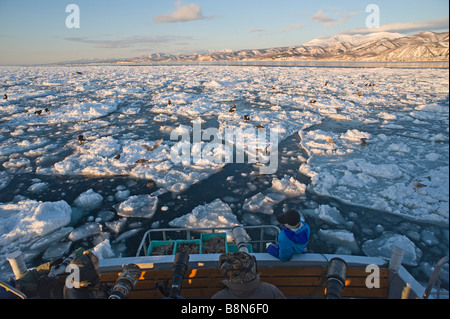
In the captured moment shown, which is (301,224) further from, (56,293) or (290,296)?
(56,293)

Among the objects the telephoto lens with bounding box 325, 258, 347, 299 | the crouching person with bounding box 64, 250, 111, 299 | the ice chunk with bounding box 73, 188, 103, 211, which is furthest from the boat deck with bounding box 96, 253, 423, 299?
the ice chunk with bounding box 73, 188, 103, 211

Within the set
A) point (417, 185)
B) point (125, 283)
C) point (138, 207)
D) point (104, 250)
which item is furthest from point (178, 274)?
point (417, 185)

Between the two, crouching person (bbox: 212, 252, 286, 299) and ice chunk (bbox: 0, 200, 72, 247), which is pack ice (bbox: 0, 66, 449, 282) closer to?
ice chunk (bbox: 0, 200, 72, 247)

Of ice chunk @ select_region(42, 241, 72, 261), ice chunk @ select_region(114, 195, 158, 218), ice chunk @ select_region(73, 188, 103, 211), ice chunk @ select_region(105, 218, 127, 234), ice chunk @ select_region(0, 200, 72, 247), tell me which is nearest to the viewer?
ice chunk @ select_region(42, 241, 72, 261)

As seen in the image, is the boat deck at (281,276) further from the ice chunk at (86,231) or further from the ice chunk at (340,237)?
the ice chunk at (86,231)

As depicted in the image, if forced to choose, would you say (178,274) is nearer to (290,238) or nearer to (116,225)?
(290,238)

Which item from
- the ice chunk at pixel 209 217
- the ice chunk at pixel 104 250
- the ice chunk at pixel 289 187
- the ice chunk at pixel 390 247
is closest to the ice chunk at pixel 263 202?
the ice chunk at pixel 289 187
